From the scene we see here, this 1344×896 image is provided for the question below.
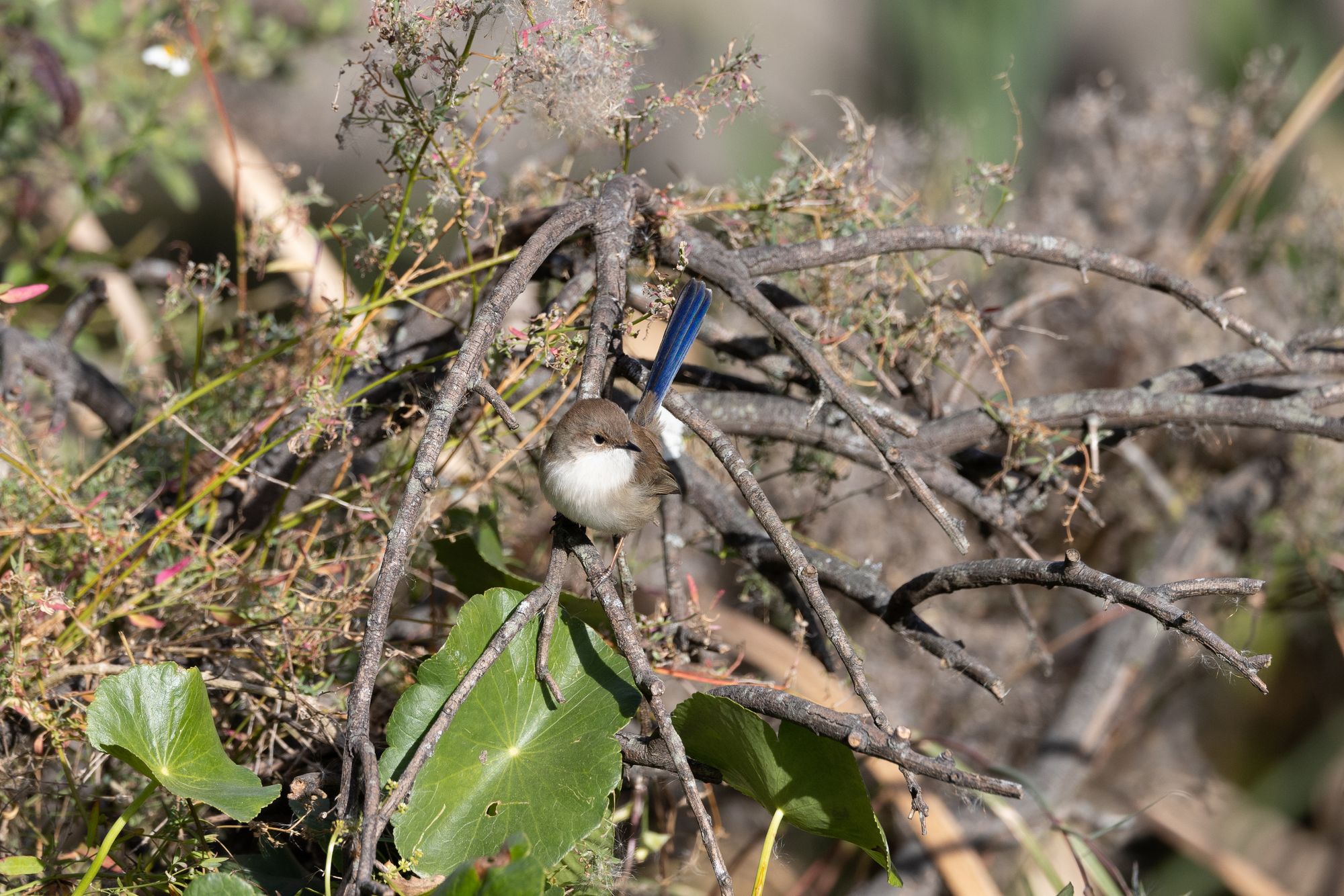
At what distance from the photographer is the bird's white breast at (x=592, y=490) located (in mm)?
1438

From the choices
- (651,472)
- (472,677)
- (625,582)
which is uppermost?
(651,472)

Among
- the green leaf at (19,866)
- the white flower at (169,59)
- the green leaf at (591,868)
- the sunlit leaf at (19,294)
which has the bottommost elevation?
the green leaf at (19,866)

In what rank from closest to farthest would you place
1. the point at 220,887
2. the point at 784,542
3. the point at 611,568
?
the point at 220,887, the point at 784,542, the point at 611,568

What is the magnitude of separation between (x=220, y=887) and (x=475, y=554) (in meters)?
0.69

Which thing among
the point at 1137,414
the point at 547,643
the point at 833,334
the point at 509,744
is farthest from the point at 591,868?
the point at 1137,414

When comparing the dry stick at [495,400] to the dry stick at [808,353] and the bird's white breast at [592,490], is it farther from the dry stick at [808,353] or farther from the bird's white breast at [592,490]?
the dry stick at [808,353]

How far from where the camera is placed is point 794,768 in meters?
1.23

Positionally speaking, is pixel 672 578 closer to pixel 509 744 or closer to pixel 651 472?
pixel 651 472

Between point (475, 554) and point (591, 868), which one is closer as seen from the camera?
point (591, 868)

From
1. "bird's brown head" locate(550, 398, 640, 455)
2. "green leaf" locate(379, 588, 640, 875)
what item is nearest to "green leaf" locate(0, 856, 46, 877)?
"green leaf" locate(379, 588, 640, 875)

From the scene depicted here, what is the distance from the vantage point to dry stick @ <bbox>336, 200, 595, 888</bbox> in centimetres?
102

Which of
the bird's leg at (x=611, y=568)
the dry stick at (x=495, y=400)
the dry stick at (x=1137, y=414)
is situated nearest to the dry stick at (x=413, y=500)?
the dry stick at (x=495, y=400)

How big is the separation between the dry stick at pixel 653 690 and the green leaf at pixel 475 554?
28cm

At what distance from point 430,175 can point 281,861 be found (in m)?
1.00
